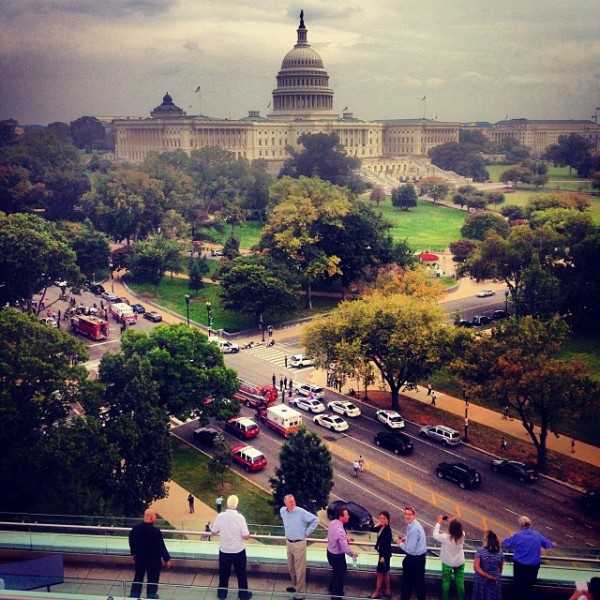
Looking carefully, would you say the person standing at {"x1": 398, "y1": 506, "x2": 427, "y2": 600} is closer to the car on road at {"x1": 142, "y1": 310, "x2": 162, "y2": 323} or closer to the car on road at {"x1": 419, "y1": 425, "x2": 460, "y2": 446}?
the car on road at {"x1": 419, "y1": 425, "x2": 460, "y2": 446}

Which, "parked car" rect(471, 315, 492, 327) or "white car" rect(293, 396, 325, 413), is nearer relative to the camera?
"white car" rect(293, 396, 325, 413)

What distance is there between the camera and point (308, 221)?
4691 cm

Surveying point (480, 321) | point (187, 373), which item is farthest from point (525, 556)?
point (480, 321)

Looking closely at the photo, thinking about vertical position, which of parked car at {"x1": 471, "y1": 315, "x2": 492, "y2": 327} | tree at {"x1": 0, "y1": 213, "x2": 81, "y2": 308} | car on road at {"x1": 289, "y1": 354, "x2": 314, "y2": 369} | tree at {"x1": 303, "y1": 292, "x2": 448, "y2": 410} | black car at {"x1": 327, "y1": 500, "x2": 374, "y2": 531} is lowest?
black car at {"x1": 327, "y1": 500, "x2": 374, "y2": 531}

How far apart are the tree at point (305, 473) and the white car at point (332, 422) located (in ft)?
23.4

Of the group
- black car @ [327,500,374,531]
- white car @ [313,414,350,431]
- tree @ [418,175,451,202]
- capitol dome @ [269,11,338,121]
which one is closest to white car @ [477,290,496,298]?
white car @ [313,414,350,431]

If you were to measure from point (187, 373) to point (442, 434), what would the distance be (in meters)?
10.2

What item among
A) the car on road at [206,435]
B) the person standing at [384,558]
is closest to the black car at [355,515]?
the car on road at [206,435]

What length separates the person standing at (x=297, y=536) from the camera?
371 inches

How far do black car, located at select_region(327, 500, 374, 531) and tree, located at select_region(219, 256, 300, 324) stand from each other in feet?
67.9

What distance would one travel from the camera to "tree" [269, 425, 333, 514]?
813 inches

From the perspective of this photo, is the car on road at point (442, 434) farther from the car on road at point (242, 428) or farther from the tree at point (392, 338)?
the car on road at point (242, 428)

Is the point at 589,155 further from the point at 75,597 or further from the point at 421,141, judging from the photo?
the point at 75,597

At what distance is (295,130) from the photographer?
117 m
